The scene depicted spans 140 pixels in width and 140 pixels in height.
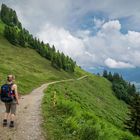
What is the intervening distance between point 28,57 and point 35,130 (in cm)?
13037

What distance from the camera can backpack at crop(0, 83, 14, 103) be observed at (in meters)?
15.4

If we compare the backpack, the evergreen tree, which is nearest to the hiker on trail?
the backpack

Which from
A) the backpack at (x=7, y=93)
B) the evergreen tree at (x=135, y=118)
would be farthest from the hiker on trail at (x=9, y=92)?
the evergreen tree at (x=135, y=118)

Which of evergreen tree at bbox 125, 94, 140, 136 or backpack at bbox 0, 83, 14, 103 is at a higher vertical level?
backpack at bbox 0, 83, 14, 103

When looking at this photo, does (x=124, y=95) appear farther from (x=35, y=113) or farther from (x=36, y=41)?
(x=35, y=113)

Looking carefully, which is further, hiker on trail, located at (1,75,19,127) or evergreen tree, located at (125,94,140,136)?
evergreen tree, located at (125,94,140,136)

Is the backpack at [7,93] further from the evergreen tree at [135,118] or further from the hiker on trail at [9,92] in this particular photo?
the evergreen tree at [135,118]

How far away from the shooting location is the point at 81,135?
14.8m

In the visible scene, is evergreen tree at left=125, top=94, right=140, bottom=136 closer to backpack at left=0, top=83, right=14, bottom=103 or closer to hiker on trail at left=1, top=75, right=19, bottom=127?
hiker on trail at left=1, top=75, right=19, bottom=127

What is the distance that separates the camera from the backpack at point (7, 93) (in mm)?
15407

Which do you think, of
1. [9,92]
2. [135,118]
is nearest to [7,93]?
[9,92]

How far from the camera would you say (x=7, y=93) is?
15508mm

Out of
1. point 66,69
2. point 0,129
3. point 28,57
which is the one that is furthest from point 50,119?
point 66,69

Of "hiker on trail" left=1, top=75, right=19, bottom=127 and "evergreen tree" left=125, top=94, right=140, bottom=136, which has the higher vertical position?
"hiker on trail" left=1, top=75, right=19, bottom=127
